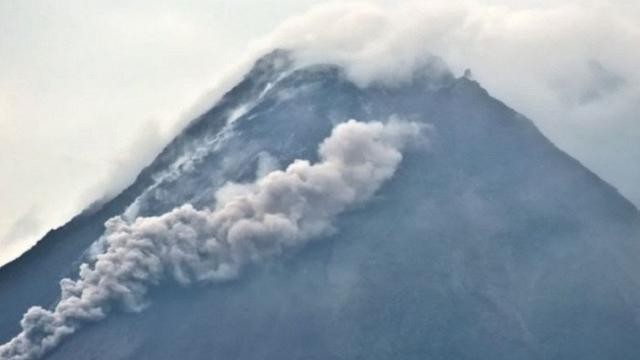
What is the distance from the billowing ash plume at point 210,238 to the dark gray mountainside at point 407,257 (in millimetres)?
1457

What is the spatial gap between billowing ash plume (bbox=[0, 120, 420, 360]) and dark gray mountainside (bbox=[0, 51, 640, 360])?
4.78ft

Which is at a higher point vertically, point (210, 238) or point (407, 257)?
point (210, 238)

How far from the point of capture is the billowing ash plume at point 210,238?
8969 centimetres

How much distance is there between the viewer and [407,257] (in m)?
90.3

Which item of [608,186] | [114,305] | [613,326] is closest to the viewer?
[613,326]

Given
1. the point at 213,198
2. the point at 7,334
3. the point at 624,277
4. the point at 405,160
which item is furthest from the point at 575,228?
the point at 7,334

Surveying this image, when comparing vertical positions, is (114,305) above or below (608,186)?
above

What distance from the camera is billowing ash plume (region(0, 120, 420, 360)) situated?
8969cm

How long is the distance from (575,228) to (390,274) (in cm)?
1772

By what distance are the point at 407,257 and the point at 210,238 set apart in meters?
17.6

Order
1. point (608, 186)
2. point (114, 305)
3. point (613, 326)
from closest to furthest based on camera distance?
point (613, 326)
point (114, 305)
point (608, 186)

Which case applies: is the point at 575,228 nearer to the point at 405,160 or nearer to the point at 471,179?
the point at 471,179

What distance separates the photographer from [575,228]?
306ft

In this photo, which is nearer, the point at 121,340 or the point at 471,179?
the point at 121,340
